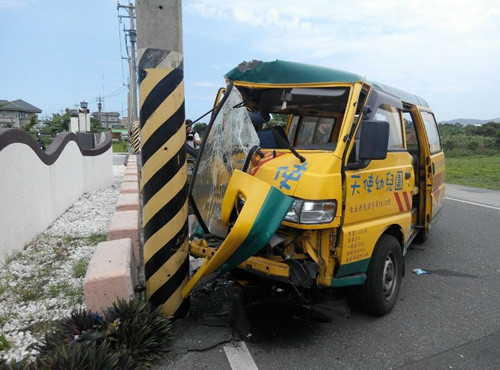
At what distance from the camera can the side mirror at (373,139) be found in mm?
3395

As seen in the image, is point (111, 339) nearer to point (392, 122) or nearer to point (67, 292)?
point (67, 292)

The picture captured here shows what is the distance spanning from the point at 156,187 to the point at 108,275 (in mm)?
835

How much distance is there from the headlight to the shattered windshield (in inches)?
32.0

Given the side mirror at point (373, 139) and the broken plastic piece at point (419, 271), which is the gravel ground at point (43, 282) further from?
the broken plastic piece at point (419, 271)

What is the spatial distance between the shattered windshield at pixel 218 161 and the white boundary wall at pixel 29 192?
9.05 ft

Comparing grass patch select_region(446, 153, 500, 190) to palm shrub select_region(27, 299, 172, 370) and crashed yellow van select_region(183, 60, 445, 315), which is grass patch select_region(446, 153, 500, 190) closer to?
crashed yellow van select_region(183, 60, 445, 315)

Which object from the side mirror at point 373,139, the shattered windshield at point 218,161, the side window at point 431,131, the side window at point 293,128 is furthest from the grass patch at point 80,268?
the side window at point 431,131

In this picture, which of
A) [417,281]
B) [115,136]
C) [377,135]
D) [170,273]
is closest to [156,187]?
[170,273]

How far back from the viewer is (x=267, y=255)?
3.59 m

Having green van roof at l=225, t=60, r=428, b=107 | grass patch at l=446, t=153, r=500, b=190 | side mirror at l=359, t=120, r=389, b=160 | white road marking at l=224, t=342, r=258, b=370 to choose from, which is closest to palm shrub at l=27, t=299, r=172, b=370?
white road marking at l=224, t=342, r=258, b=370

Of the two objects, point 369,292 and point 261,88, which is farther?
point 261,88

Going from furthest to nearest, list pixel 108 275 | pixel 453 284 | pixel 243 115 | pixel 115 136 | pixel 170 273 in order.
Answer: pixel 115 136 < pixel 453 284 < pixel 243 115 < pixel 170 273 < pixel 108 275

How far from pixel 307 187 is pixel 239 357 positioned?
144 cm

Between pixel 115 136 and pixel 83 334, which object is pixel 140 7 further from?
pixel 115 136
